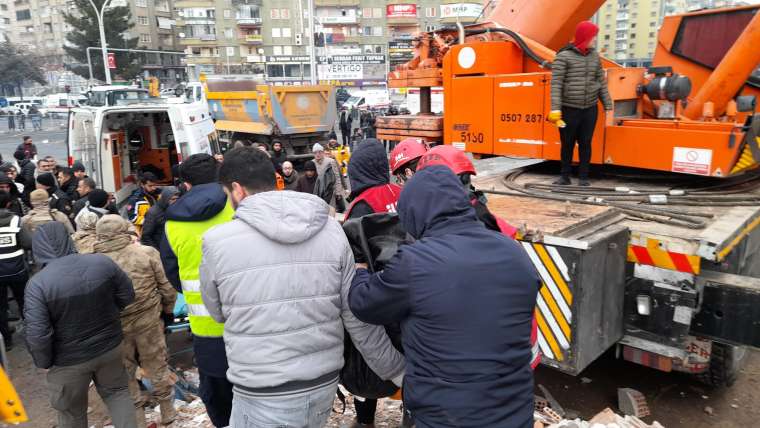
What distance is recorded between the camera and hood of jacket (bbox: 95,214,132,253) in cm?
403

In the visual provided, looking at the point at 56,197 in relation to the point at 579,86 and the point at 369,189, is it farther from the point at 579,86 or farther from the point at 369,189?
the point at 579,86

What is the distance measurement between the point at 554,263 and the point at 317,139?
38.8ft

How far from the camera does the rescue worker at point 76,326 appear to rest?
3438mm

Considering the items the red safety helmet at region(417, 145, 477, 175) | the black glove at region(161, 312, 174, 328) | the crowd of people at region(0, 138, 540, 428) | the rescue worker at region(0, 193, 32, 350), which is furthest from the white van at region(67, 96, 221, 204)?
the red safety helmet at region(417, 145, 477, 175)

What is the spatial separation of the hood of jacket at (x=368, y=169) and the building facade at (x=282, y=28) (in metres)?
67.7

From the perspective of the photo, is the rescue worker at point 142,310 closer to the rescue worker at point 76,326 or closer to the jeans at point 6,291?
the rescue worker at point 76,326

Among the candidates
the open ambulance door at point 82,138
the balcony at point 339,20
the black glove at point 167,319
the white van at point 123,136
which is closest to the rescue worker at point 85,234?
the black glove at point 167,319

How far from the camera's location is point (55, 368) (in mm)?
3600

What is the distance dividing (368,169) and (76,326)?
212 centimetres

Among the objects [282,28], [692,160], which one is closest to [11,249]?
[692,160]

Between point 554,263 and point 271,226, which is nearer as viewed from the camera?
point 271,226

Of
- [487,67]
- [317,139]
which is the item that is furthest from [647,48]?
[487,67]

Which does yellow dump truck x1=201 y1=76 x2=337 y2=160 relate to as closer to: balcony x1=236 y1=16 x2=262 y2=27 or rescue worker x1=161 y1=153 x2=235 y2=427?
rescue worker x1=161 y1=153 x2=235 y2=427

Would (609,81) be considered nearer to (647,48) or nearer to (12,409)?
(12,409)
